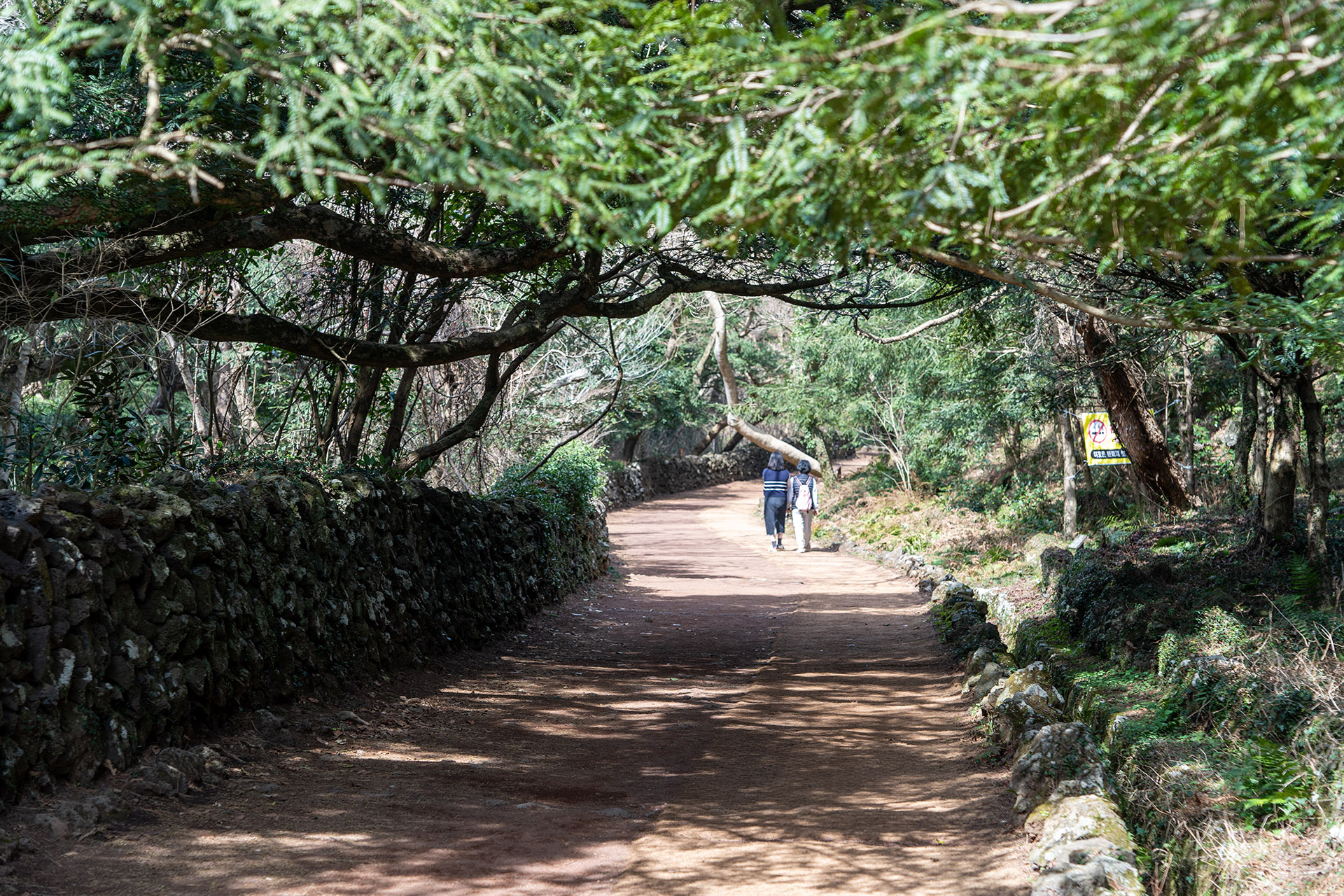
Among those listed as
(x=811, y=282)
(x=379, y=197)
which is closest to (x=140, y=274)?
(x=811, y=282)

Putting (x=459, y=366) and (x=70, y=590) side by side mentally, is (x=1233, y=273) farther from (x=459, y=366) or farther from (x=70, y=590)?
(x=459, y=366)

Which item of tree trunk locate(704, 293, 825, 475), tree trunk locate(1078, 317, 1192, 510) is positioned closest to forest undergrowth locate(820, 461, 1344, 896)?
tree trunk locate(1078, 317, 1192, 510)

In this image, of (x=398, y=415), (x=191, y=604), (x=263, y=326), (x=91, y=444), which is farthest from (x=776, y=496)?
(x=191, y=604)

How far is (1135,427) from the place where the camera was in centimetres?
1320

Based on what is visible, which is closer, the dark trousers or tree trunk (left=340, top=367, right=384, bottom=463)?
tree trunk (left=340, top=367, right=384, bottom=463)

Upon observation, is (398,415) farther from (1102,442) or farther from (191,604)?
(1102,442)

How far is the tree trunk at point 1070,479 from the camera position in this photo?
14.9 meters

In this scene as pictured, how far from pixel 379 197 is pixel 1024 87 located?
1.98 meters

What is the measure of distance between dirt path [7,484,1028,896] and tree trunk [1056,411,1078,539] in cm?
461

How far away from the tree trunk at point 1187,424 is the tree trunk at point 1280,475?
3.92 m

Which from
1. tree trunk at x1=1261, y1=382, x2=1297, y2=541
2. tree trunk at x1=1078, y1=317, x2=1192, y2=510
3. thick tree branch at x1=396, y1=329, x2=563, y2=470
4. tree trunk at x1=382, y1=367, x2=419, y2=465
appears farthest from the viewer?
tree trunk at x1=1078, y1=317, x2=1192, y2=510

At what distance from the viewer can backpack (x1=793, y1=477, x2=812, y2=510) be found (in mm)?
21078

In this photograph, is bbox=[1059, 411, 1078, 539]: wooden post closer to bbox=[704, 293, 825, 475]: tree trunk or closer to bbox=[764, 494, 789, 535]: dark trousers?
bbox=[704, 293, 825, 475]: tree trunk

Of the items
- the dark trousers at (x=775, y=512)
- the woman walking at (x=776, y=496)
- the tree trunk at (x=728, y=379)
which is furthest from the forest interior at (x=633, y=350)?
the dark trousers at (x=775, y=512)
